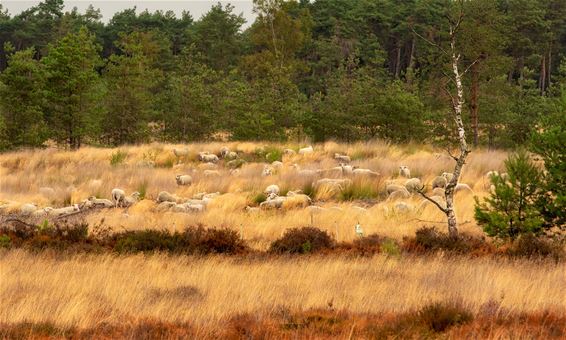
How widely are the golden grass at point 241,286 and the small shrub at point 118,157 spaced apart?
41.2 ft

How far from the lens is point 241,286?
22.6 ft

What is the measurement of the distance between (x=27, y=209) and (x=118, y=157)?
27.6 feet

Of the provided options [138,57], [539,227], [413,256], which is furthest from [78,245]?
[138,57]

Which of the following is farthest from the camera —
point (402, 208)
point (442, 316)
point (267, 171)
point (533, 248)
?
point (267, 171)

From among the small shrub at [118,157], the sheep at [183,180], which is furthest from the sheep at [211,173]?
the small shrub at [118,157]

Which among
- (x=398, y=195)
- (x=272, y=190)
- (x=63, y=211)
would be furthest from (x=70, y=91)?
(x=398, y=195)

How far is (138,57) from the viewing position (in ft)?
98.2

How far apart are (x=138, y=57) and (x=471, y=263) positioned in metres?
24.9

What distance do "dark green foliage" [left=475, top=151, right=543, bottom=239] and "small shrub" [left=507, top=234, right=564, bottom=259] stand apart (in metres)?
0.23

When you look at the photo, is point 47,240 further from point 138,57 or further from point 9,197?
point 138,57

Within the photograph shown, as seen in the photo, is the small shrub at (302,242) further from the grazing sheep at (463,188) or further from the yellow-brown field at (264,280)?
the grazing sheep at (463,188)

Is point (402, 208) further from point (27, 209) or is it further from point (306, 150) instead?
A: point (306, 150)

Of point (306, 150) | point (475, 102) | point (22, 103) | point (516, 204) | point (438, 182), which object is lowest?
point (438, 182)

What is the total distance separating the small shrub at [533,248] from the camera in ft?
28.5
